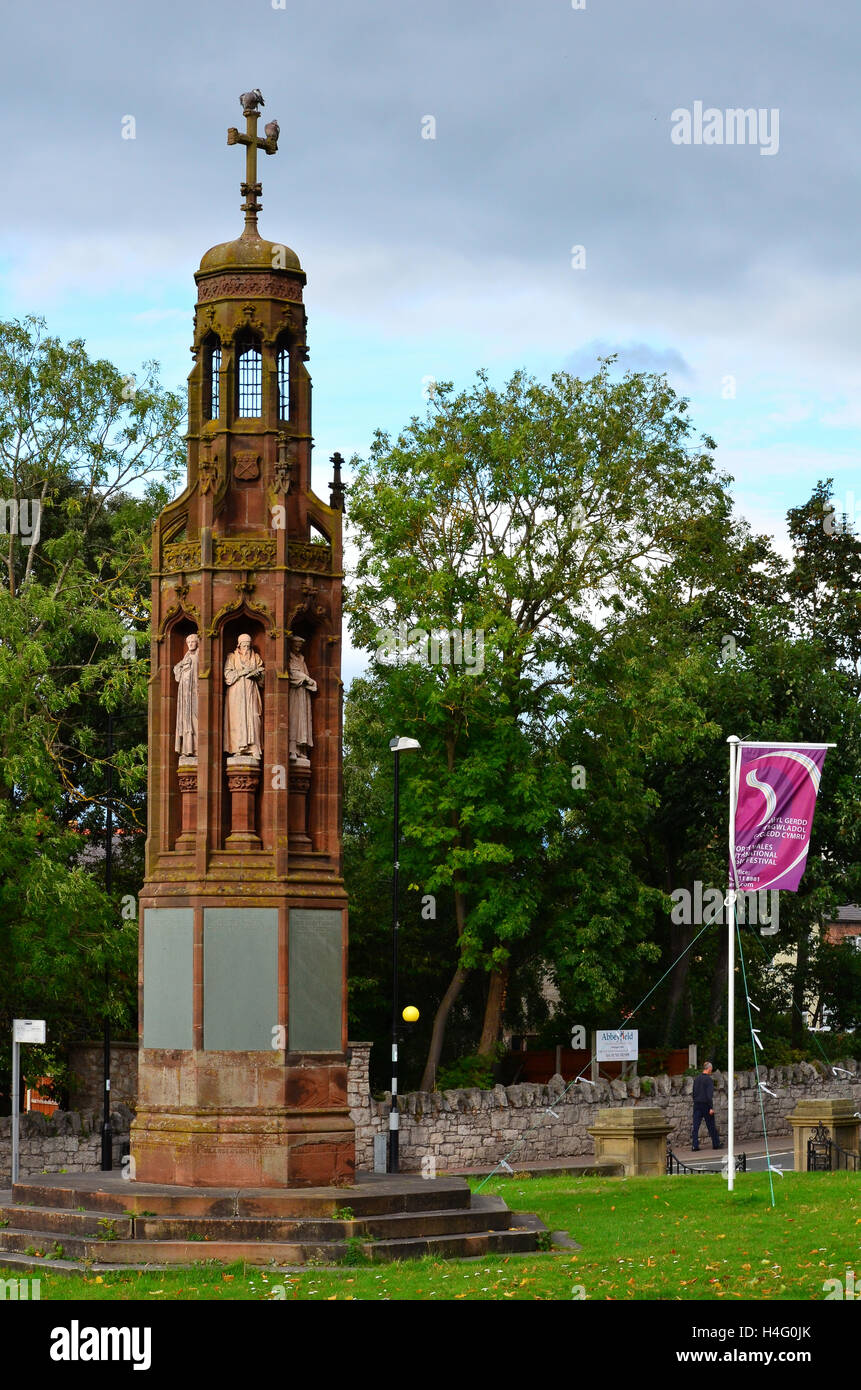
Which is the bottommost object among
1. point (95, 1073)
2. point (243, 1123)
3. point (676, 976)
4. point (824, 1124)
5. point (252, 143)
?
point (824, 1124)

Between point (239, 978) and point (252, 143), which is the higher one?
point (252, 143)

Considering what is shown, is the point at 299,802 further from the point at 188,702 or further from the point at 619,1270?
the point at 619,1270

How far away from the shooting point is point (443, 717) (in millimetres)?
37094

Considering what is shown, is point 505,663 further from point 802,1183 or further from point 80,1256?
point 80,1256

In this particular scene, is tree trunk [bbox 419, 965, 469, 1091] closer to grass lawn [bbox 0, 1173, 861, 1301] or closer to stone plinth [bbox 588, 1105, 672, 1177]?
stone plinth [bbox 588, 1105, 672, 1177]

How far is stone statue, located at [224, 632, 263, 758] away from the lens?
1953cm

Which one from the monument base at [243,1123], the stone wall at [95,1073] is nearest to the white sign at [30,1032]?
the monument base at [243,1123]

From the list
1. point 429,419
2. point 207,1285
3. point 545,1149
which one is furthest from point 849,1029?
point 207,1285

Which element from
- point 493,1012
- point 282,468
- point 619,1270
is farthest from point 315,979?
point 493,1012

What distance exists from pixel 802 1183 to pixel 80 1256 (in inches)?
414

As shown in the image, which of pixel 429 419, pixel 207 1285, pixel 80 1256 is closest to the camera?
pixel 207 1285

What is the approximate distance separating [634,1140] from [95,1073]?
11757mm

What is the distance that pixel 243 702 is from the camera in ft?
64.3

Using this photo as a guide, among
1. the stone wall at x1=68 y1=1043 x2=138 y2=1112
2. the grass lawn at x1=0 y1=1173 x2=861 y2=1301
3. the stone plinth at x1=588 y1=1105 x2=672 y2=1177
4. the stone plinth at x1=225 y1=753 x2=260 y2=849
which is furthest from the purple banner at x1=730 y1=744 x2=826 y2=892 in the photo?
the stone wall at x1=68 y1=1043 x2=138 y2=1112
